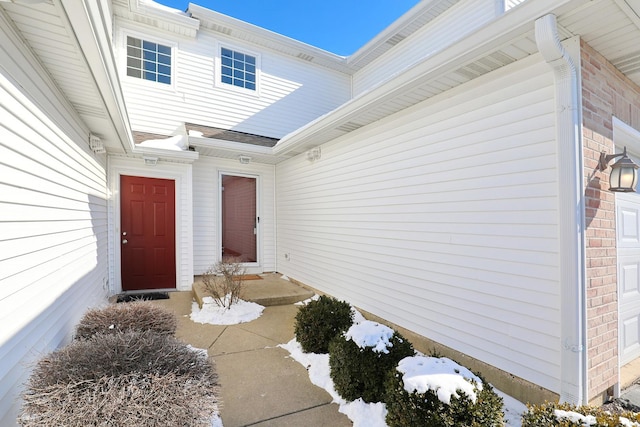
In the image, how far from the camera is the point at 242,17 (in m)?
7.34

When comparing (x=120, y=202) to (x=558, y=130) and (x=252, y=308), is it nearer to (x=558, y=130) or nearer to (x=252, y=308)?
(x=252, y=308)

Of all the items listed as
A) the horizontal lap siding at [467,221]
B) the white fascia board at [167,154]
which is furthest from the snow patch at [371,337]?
the white fascia board at [167,154]

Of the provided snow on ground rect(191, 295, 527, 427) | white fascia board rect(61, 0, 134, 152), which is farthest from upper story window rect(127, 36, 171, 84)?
snow on ground rect(191, 295, 527, 427)

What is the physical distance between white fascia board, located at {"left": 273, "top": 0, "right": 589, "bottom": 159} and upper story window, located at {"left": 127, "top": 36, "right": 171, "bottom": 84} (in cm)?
481

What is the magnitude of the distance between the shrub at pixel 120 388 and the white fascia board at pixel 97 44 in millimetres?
1938

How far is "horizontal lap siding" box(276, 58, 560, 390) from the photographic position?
2443 millimetres

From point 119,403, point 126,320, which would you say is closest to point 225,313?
point 126,320

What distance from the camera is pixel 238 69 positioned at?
24.5ft

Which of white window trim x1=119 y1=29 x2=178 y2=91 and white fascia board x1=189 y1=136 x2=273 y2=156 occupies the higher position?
white window trim x1=119 y1=29 x2=178 y2=91

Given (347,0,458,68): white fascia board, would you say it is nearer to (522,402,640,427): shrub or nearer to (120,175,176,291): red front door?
Result: (120,175,176,291): red front door

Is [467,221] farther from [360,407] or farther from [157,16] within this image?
[157,16]

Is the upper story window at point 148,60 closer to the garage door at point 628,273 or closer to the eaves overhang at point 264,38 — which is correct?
the eaves overhang at point 264,38

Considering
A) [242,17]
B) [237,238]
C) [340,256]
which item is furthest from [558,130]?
[242,17]

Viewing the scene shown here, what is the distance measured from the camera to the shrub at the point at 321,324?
131 inches
